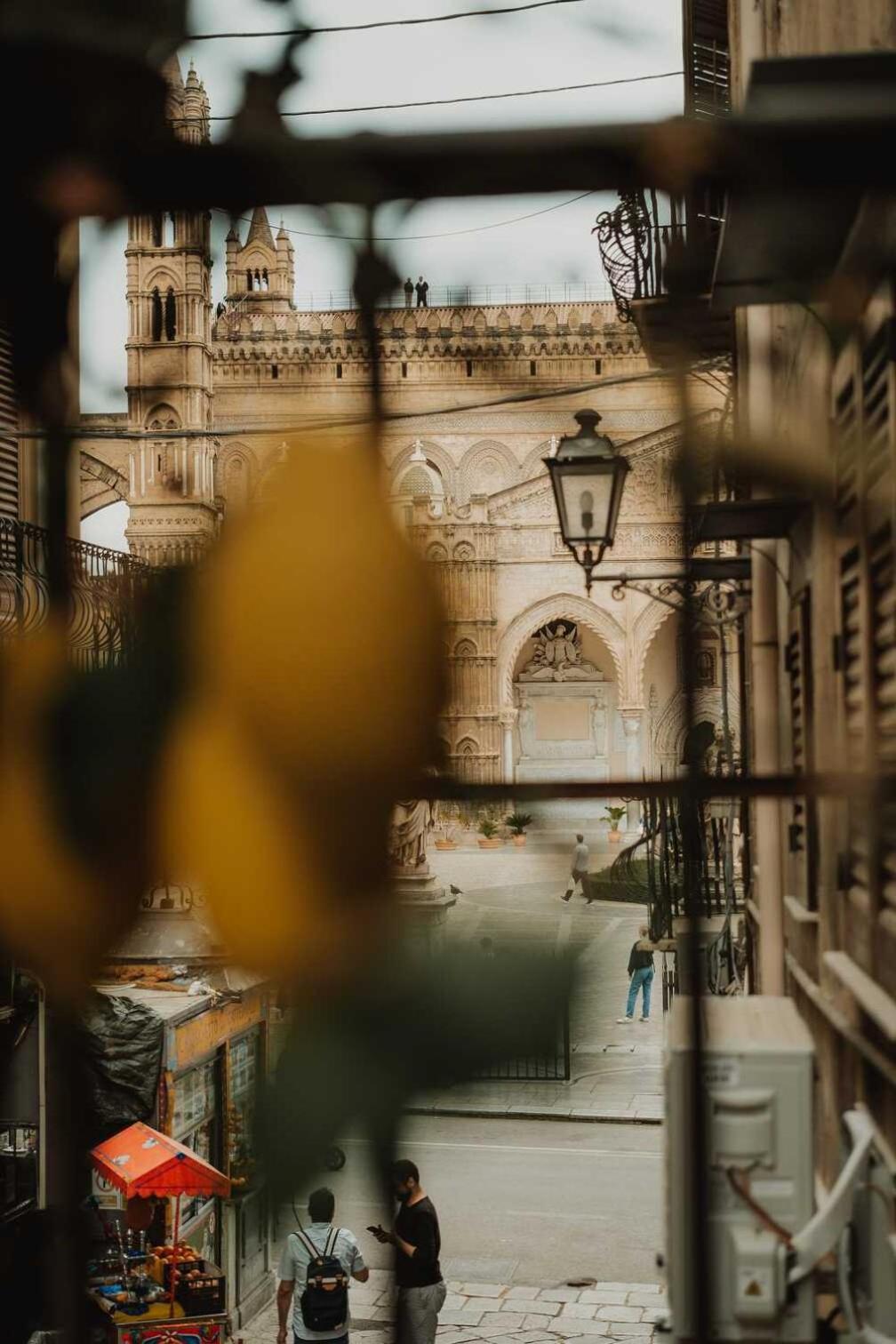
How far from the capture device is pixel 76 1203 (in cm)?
98

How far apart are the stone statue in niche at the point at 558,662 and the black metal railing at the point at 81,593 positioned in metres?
22.5

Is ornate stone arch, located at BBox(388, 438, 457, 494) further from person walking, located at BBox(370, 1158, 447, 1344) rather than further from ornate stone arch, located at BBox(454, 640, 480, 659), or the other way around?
person walking, located at BBox(370, 1158, 447, 1344)

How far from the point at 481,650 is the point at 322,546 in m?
0.15

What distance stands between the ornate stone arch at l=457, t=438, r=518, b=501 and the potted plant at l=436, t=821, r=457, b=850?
0.34m

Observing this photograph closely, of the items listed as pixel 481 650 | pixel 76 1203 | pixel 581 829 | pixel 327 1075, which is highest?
pixel 481 650

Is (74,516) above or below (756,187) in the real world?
below

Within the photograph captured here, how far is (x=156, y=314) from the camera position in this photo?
1.04 meters

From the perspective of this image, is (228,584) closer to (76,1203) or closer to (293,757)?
(293,757)

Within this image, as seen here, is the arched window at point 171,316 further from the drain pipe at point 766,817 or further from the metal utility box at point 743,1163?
the drain pipe at point 766,817

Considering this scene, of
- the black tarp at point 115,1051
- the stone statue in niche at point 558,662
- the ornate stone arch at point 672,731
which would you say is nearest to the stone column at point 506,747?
the ornate stone arch at point 672,731

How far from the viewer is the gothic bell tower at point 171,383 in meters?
0.89

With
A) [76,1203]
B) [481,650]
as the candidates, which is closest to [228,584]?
[481,650]

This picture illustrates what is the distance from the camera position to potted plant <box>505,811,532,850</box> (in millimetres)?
858

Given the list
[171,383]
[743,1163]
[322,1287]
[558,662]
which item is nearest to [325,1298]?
[322,1287]
